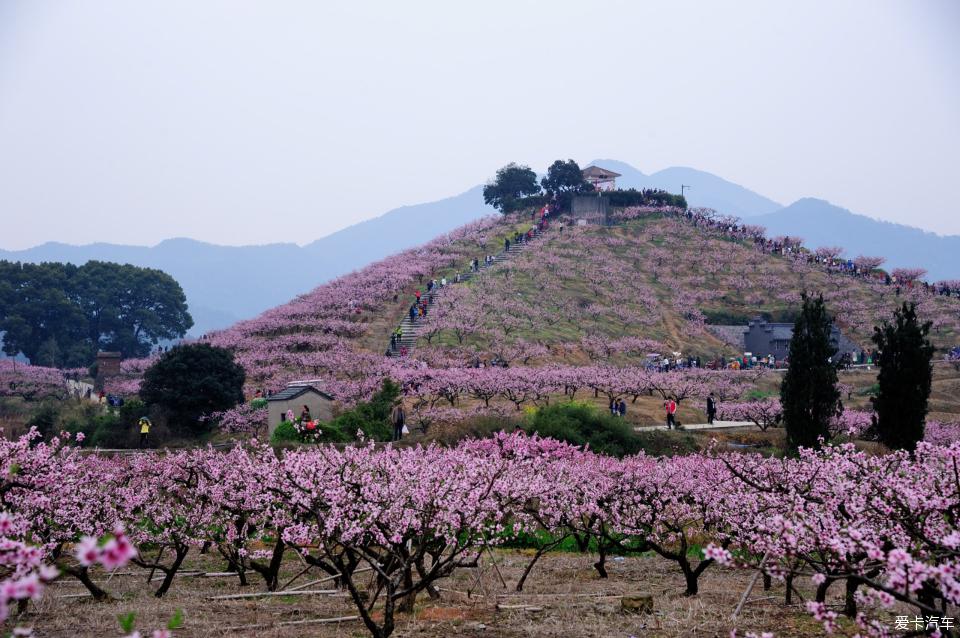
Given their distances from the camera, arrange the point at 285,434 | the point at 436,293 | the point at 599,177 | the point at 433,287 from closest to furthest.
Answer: the point at 285,434 → the point at 436,293 → the point at 433,287 → the point at 599,177

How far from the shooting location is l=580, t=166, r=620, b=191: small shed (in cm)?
10462

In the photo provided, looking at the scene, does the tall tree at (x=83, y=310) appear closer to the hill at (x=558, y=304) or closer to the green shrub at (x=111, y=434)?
the hill at (x=558, y=304)

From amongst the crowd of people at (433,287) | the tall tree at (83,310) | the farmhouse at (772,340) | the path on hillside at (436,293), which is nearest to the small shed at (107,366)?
the path on hillside at (436,293)

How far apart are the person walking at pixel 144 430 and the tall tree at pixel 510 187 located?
72882 millimetres

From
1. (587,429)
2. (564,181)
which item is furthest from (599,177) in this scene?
(587,429)

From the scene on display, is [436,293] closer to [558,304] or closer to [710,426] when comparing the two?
[558,304]

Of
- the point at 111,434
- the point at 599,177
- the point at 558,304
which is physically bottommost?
the point at 111,434

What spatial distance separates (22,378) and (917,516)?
65.2 m

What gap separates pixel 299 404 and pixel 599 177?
73786mm

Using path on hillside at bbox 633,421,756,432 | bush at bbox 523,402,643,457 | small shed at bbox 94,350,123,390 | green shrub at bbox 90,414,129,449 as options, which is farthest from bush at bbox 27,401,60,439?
path on hillside at bbox 633,421,756,432

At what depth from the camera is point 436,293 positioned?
69.1 m

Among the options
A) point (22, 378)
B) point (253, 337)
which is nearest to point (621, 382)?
point (253, 337)

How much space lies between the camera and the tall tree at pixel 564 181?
334 feet

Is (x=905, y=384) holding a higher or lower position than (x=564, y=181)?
lower
